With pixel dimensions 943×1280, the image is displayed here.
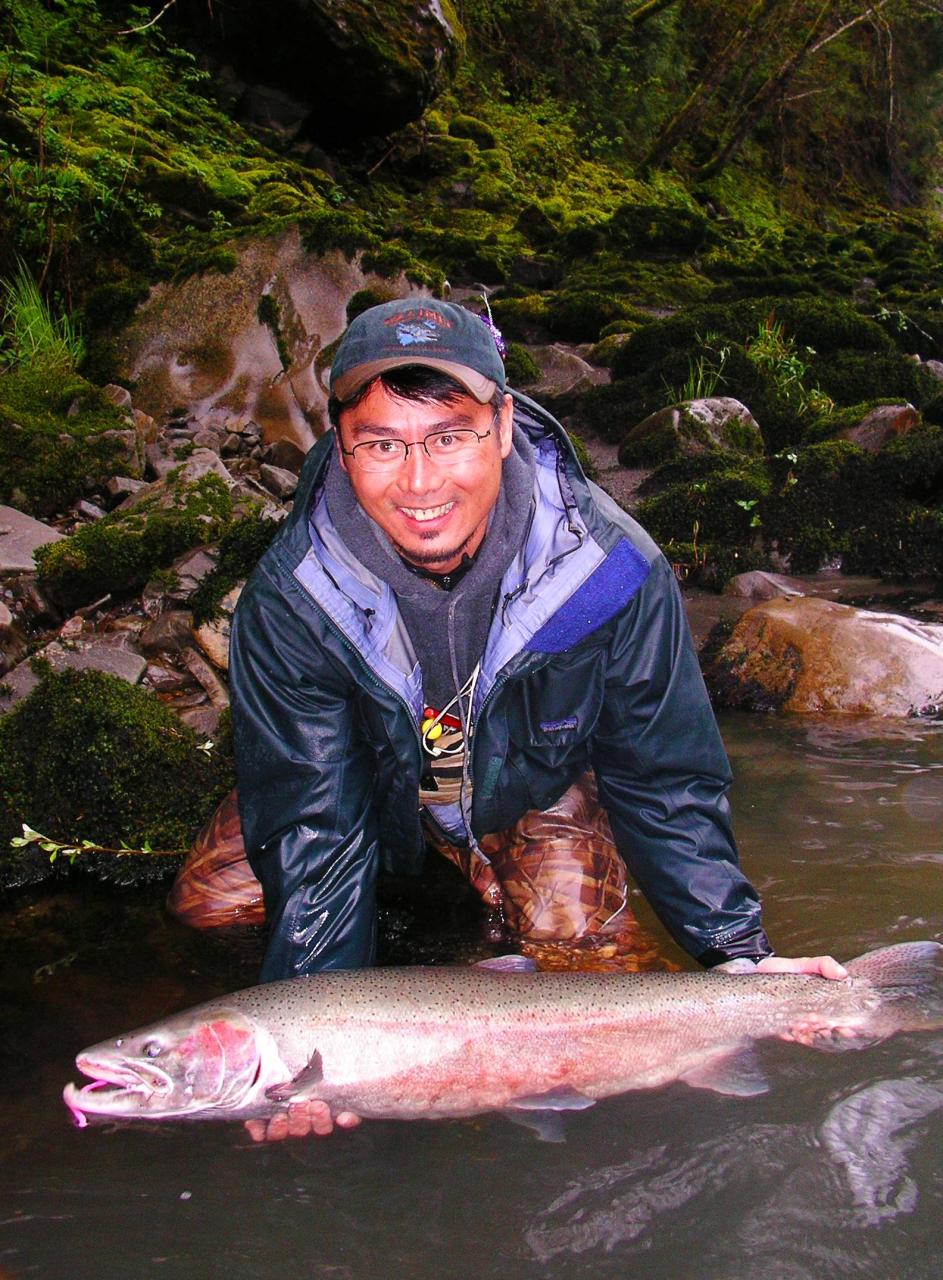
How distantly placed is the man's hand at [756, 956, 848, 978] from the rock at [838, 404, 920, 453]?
290 inches

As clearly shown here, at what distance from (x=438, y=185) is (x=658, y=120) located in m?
11.5

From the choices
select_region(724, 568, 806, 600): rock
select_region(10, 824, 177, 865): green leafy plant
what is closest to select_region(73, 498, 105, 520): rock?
select_region(10, 824, 177, 865): green leafy plant

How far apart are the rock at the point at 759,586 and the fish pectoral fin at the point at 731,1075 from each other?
5121 millimetres

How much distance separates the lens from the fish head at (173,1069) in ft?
9.64

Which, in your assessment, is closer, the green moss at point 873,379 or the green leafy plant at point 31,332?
the green leafy plant at point 31,332

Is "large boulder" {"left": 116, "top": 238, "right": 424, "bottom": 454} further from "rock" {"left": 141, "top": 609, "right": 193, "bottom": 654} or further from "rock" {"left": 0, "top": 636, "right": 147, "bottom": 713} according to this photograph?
"rock" {"left": 0, "top": 636, "right": 147, "bottom": 713}

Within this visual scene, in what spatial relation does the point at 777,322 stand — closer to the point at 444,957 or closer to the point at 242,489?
the point at 242,489

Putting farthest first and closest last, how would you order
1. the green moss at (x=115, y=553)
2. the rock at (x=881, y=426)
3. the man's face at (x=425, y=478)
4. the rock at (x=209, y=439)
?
the rock at (x=881, y=426), the rock at (x=209, y=439), the green moss at (x=115, y=553), the man's face at (x=425, y=478)

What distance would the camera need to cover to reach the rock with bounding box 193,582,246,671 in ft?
18.4

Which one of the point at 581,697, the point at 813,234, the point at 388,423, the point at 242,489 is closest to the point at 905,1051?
the point at 581,697

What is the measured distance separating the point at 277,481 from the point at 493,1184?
18.6 ft

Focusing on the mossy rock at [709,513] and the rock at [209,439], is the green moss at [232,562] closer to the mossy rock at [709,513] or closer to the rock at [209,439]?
the rock at [209,439]

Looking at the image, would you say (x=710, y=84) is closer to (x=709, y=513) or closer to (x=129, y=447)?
(x=709, y=513)

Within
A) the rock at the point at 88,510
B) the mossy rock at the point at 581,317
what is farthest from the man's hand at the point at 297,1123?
the mossy rock at the point at 581,317
